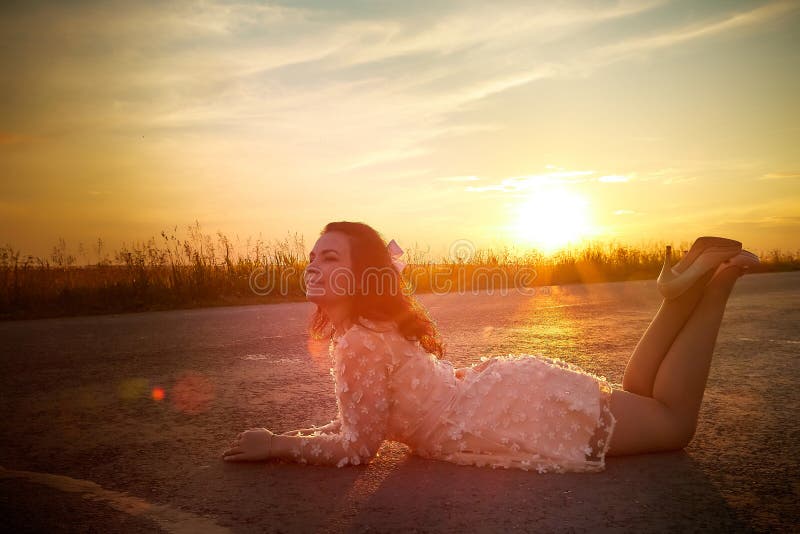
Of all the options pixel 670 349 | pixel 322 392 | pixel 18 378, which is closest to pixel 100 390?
pixel 18 378

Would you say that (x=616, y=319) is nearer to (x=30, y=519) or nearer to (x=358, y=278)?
(x=358, y=278)

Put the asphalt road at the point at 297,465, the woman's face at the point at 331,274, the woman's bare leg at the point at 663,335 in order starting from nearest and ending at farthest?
the asphalt road at the point at 297,465 → the woman's face at the point at 331,274 → the woman's bare leg at the point at 663,335

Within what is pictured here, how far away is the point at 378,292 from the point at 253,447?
3.52 feet

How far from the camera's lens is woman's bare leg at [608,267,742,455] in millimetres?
3494

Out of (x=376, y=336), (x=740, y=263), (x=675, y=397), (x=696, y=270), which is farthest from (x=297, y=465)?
(x=740, y=263)

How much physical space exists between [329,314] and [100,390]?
3.05m

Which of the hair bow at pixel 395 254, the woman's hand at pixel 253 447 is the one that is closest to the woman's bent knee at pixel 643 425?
the hair bow at pixel 395 254

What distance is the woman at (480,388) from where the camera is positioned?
3.41m

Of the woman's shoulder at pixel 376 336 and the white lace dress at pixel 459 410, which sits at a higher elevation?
the woman's shoulder at pixel 376 336

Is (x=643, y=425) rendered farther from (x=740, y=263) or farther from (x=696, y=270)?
(x=740, y=263)

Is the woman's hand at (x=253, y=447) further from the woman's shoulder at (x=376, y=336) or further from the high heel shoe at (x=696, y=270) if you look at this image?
the high heel shoe at (x=696, y=270)

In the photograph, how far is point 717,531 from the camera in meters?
2.62

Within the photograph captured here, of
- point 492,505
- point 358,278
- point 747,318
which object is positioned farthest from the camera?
point 747,318

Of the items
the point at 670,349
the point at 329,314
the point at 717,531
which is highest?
the point at 329,314
